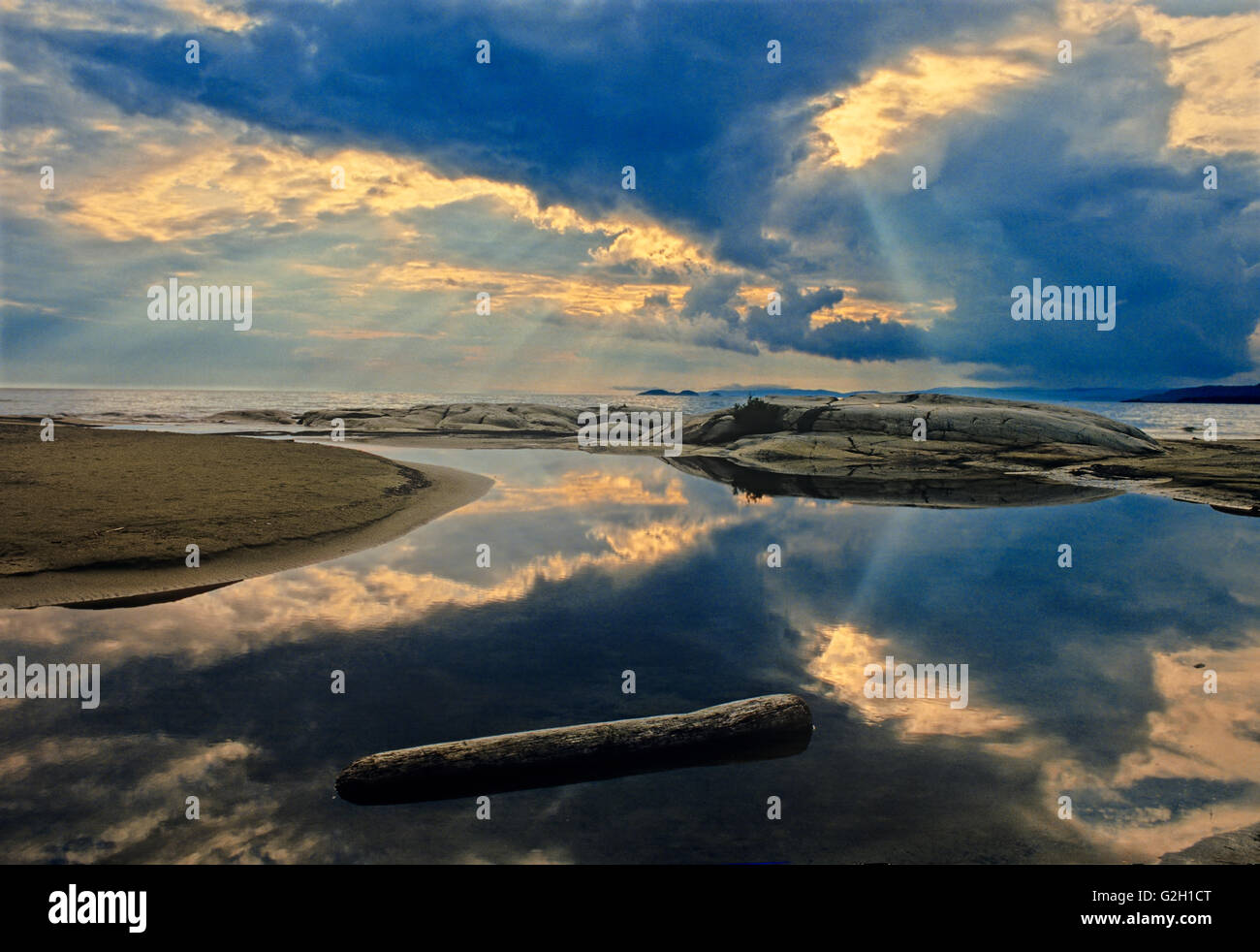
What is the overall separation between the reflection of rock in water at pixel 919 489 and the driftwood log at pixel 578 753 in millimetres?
19398

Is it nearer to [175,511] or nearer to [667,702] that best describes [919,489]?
[667,702]

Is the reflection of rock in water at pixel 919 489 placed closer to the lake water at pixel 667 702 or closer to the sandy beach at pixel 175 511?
the lake water at pixel 667 702

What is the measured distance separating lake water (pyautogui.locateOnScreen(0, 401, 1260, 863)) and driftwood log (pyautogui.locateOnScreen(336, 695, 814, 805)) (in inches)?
8.2

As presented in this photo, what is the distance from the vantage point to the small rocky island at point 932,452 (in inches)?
1137

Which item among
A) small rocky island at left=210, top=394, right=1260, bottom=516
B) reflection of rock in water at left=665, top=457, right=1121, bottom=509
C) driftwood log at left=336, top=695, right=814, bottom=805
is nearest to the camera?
driftwood log at left=336, top=695, right=814, bottom=805

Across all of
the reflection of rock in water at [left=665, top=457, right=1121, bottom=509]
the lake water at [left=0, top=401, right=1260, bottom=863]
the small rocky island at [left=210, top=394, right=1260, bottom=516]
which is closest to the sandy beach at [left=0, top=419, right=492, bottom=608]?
the lake water at [left=0, top=401, right=1260, bottom=863]

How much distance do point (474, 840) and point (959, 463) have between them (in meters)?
35.8

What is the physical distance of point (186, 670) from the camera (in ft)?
31.4

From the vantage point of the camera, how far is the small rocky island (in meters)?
28.9

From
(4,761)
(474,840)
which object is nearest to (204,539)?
(4,761)

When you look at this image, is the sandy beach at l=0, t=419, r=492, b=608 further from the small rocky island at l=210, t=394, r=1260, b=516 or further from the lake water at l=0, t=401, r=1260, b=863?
the small rocky island at l=210, t=394, r=1260, b=516
